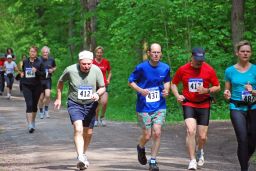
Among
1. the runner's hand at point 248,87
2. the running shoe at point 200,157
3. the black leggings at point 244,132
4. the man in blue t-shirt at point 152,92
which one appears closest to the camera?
the runner's hand at point 248,87

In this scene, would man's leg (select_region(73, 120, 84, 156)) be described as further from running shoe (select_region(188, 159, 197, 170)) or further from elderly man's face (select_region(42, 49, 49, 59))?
elderly man's face (select_region(42, 49, 49, 59))

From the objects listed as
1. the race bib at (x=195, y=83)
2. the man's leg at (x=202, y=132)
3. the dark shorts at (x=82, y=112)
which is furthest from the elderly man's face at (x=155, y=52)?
the man's leg at (x=202, y=132)

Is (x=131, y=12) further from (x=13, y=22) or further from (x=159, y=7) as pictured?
(x=13, y=22)

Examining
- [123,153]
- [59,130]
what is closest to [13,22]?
[59,130]

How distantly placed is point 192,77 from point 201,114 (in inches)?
24.7

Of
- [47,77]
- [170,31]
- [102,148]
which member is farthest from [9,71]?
[102,148]

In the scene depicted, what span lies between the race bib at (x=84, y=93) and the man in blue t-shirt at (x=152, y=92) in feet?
2.31

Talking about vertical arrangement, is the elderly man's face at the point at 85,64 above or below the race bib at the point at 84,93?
above

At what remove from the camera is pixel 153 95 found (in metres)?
9.31

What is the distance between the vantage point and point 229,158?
11188 mm

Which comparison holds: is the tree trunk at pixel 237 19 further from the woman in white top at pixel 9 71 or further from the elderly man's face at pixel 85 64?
the woman in white top at pixel 9 71

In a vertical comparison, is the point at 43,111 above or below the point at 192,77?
below

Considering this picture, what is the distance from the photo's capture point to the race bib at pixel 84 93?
949 cm

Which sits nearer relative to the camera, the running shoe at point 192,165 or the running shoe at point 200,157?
the running shoe at point 192,165
